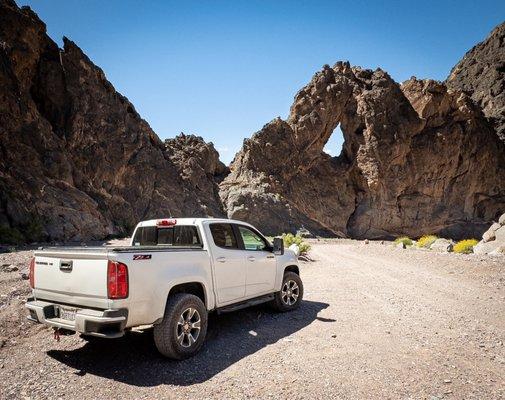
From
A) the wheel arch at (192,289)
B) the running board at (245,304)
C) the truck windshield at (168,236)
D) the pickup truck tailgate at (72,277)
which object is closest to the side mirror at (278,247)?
the running board at (245,304)

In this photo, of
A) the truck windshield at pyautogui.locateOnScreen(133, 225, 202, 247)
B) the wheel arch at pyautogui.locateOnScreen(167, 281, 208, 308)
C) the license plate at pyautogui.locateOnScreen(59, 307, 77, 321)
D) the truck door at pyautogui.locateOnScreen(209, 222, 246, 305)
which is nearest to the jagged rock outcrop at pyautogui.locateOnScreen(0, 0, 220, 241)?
the truck windshield at pyautogui.locateOnScreen(133, 225, 202, 247)

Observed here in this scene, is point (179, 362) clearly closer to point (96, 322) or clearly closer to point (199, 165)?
point (96, 322)

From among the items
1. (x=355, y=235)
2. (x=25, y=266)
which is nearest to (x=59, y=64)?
(x=25, y=266)

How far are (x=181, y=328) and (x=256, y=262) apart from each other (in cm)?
196

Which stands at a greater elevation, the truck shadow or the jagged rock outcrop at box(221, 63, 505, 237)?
the jagged rock outcrop at box(221, 63, 505, 237)

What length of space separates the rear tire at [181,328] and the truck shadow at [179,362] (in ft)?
0.55

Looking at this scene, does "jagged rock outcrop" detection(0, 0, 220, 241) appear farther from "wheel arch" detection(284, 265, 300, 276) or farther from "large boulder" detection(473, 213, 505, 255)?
"large boulder" detection(473, 213, 505, 255)

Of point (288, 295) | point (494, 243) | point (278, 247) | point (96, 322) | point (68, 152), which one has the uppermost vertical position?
point (68, 152)

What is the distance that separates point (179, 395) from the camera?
3.74 meters

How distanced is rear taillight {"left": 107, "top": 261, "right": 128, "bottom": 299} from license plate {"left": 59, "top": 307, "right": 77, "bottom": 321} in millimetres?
652

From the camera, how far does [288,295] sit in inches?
284

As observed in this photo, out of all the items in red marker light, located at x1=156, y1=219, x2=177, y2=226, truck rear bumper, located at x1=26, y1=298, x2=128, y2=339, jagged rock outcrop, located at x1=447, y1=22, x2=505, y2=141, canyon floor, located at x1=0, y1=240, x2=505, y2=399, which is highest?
jagged rock outcrop, located at x1=447, y1=22, x2=505, y2=141

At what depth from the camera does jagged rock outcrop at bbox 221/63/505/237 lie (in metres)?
44.0

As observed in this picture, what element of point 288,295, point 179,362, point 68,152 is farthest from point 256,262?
point 68,152
